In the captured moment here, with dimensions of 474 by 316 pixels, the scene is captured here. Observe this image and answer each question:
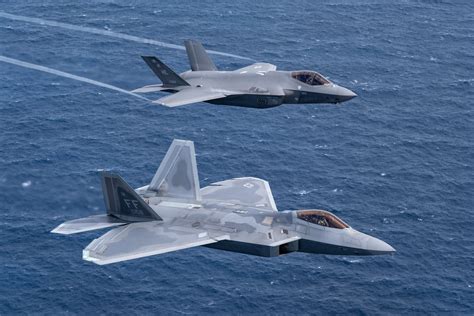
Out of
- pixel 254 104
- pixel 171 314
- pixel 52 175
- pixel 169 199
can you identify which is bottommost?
pixel 171 314

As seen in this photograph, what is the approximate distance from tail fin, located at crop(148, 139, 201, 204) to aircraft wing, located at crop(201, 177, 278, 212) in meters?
3.10

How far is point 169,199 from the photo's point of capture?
13275 cm

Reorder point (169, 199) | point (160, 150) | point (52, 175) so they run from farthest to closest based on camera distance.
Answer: point (160, 150)
point (52, 175)
point (169, 199)

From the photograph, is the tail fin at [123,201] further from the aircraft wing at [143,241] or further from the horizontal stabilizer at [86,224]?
the aircraft wing at [143,241]

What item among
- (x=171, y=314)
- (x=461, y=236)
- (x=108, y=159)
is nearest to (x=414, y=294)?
(x=461, y=236)

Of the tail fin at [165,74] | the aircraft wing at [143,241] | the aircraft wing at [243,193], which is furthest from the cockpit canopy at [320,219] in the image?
the tail fin at [165,74]

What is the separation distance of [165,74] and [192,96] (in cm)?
574

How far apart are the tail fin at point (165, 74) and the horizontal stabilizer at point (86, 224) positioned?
20367mm

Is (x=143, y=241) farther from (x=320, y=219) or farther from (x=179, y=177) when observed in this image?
(x=320, y=219)

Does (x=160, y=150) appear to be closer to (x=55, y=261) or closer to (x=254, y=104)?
(x=55, y=261)

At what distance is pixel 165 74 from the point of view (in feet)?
443

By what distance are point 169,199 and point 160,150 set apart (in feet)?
195

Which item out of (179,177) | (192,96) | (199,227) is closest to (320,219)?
(199,227)

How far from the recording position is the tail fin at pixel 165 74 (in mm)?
134250
